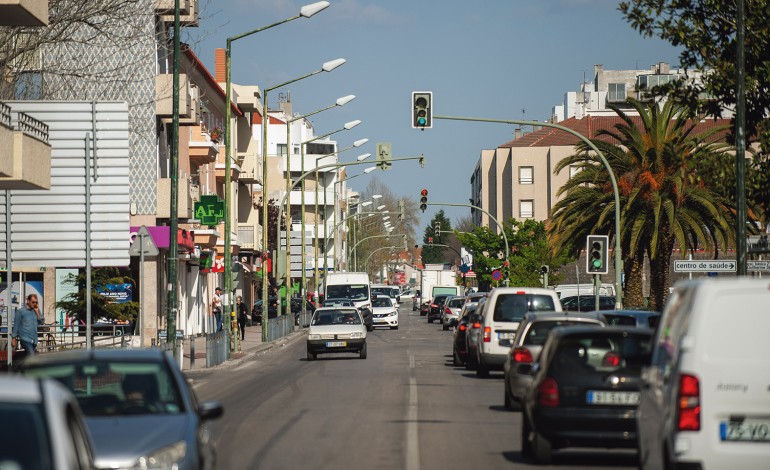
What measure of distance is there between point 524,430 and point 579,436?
1216mm

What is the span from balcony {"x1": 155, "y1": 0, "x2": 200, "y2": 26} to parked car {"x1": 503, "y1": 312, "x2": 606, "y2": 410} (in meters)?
29.7

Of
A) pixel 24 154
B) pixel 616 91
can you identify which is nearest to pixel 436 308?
pixel 616 91

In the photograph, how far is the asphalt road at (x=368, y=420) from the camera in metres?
A: 14.5

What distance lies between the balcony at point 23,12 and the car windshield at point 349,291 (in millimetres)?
43593

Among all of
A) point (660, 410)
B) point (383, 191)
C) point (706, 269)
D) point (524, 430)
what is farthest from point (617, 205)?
point (383, 191)

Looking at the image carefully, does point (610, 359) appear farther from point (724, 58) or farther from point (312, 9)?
point (312, 9)

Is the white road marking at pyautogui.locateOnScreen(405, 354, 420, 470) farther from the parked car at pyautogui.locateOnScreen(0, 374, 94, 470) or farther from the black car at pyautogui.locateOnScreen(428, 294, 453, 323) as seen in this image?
the black car at pyautogui.locateOnScreen(428, 294, 453, 323)

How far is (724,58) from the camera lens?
1076 inches

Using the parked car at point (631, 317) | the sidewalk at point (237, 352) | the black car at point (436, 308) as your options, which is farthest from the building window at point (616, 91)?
the parked car at point (631, 317)

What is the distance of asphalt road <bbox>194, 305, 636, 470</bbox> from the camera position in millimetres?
14508

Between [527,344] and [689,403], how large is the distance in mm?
10806

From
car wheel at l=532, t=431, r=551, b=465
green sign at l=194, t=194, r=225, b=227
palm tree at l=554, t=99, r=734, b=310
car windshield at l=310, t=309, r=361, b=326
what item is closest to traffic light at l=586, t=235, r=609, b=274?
palm tree at l=554, t=99, r=734, b=310

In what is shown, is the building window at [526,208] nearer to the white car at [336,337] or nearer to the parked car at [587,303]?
the parked car at [587,303]

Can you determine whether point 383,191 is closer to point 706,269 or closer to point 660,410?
point 706,269
